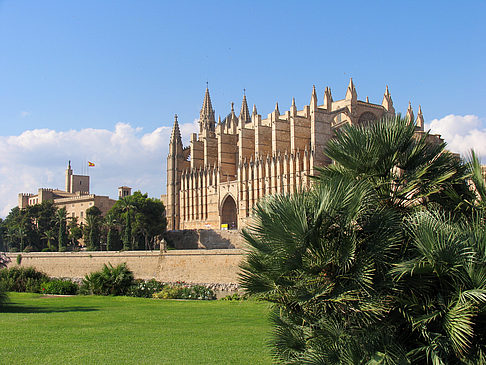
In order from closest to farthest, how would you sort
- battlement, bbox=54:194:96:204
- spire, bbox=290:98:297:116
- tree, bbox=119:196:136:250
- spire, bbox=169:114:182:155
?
tree, bbox=119:196:136:250 < spire, bbox=290:98:297:116 < spire, bbox=169:114:182:155 < battlement, bbox=54:194:96:204

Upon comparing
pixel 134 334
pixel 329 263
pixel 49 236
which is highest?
pixel 49 236

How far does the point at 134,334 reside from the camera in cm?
1294

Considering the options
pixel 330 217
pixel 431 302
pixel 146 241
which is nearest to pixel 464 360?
pixel 431 302

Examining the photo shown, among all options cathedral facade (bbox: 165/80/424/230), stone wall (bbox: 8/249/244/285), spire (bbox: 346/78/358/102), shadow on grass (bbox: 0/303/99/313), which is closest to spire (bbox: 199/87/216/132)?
cathedral facade (bbox: 165/80/424/230)

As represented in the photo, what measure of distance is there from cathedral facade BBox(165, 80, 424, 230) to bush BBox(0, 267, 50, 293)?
18954 millimetres

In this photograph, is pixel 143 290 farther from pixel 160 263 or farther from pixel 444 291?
pixel 444 291

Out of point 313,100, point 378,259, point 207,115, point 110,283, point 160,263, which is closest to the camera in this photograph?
point 378,259

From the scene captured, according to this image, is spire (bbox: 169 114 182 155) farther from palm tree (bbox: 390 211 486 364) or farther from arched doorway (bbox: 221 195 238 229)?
palm tree (bbox: 390 211 486 364)

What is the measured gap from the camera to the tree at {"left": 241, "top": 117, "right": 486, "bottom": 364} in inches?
247

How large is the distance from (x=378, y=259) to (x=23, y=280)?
2586 cm

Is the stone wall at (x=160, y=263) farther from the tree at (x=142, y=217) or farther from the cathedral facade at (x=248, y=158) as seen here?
the cathedral facade at (x=248, y=158)

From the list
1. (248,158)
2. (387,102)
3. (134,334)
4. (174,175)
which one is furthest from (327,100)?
(134,334)

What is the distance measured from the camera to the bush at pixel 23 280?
28.3 metres

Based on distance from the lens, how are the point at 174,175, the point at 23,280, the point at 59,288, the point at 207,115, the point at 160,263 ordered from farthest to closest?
the point at 207,115
the point at 174,175
the point at 160,263
the point at 23,280
the point at 59,288
